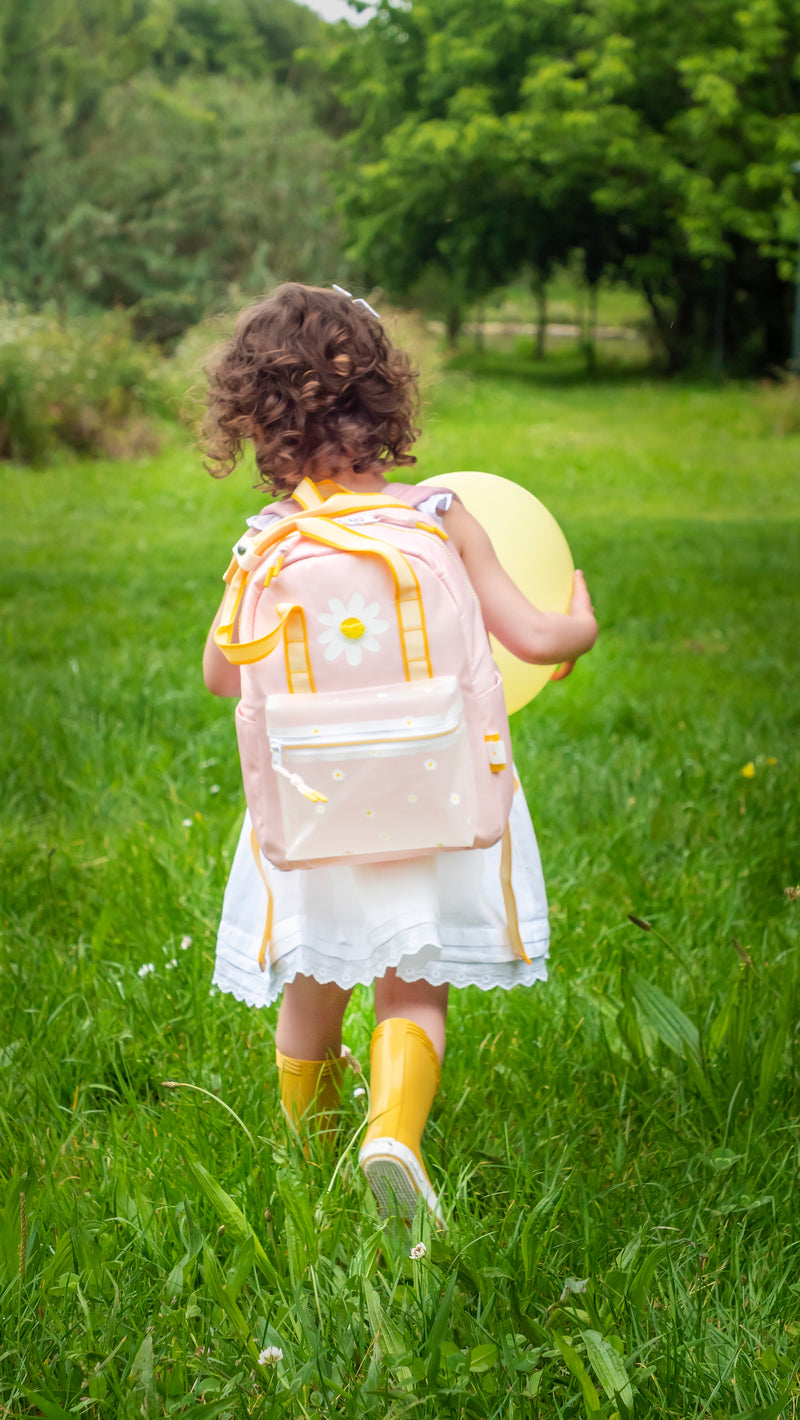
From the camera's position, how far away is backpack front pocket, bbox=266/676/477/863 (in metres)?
1.48

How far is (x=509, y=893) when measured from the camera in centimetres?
170

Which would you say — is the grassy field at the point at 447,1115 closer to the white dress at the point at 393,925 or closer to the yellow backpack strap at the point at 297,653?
the white dress at the point at 393,925

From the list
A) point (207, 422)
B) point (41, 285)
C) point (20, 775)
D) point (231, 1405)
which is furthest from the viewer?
point (41, 285)

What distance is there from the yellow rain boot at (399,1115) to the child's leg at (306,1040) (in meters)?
0.13

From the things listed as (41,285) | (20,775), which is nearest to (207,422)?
(20,775)

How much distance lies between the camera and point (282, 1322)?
55.1 inches

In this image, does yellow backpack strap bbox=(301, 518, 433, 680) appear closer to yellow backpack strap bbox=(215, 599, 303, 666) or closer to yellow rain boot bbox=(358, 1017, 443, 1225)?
yellow backpack strap bbox=(215, 599, 303, 666)

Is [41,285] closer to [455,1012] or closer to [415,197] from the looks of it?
[415,197]

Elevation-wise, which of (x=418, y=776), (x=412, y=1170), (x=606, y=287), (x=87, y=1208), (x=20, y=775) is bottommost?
(x=606, y=287)

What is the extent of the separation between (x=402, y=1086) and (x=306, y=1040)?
0.27 metres

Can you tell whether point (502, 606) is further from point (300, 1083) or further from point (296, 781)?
point (300, 1083)

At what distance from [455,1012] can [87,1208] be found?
87 centimetres

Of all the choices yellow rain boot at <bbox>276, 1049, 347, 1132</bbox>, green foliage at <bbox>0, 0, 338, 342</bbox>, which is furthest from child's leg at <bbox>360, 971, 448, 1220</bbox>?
green foliage at <bbox>0, 0, 338, 342</bbox>

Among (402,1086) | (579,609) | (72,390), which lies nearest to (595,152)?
(72,390)
